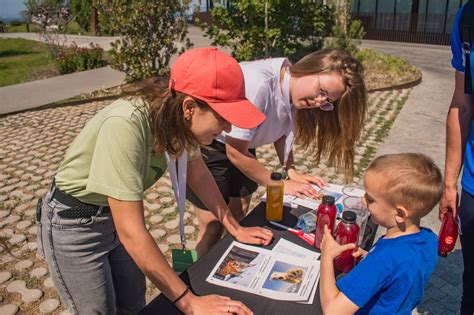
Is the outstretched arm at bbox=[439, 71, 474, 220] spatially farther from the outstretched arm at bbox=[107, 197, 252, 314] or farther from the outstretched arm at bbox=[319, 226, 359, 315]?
the outstretched arm at bbox=[107, 197, 252, 314]

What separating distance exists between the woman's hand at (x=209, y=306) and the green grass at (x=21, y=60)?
11.5 metres

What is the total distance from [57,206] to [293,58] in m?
9.55

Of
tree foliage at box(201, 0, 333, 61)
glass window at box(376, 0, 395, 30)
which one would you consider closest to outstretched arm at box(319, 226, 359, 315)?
tree foliage at box(201, 0, 333, 61)

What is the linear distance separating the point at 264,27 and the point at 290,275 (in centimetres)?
860

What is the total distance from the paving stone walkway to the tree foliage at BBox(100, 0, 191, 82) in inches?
47.6

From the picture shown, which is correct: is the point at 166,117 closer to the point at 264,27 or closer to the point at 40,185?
the point at 40,185

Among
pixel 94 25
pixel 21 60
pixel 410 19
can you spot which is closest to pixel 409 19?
pixel 410 19

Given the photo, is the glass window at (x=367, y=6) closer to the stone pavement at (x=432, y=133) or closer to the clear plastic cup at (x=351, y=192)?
the stone pavement at (x=432, y=133)

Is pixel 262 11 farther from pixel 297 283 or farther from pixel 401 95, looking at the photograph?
pixel 297 283

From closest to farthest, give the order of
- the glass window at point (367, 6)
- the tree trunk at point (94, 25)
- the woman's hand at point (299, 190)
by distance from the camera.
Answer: the woman's hand at point (299, 190)
the glass window at point (367, 6)
the tree trunk at point (94, 25)

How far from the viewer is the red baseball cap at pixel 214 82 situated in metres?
1.49

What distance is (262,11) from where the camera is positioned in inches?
369

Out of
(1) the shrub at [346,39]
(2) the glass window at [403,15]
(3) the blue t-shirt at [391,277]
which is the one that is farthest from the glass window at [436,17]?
(3) the blue t-shirt at [391,277]

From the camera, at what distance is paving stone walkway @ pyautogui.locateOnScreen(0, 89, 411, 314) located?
10.6 ft
